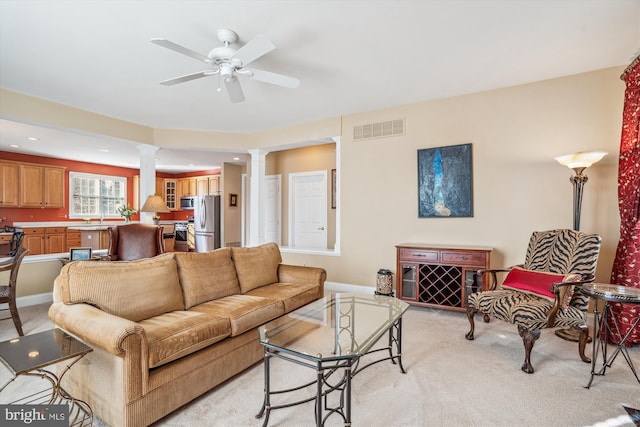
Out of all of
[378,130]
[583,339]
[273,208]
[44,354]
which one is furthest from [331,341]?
[273,208]

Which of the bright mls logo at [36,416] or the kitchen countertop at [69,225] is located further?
the kitchen countertop at [69,225]

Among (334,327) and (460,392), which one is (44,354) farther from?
Result: (460,392)

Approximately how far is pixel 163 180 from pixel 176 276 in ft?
27.0

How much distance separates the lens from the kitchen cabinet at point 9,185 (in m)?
6.42

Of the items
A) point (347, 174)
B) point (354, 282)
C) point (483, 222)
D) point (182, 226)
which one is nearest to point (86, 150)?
point (182, 226)

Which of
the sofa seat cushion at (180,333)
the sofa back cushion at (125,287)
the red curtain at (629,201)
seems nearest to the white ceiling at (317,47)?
the red curtain at (629,201)

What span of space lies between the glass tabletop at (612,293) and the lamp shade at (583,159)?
1.33 m

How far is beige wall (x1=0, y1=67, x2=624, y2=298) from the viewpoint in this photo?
329 centimetres

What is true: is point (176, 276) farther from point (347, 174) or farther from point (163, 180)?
point (163, 180)

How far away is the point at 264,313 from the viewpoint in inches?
96.7

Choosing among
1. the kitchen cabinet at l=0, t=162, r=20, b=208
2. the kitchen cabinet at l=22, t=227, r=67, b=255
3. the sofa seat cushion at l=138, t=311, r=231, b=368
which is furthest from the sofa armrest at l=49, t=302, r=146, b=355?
the kitchen cabinet at l=0, t=162, r=20, b=208

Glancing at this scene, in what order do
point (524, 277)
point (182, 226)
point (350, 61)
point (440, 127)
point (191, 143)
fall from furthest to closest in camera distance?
point (182, 226), point (191, 143), point (440, 127), point (350, 61), point (524, 277)

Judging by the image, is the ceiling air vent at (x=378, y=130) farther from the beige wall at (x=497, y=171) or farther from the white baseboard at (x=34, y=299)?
the white baseboard at (x=34, y=299)

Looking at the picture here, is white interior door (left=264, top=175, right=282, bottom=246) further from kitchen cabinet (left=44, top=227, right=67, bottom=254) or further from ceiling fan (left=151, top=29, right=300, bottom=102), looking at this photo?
kitchen cabinet (left=44, top=227, right=67, bottom=254)
